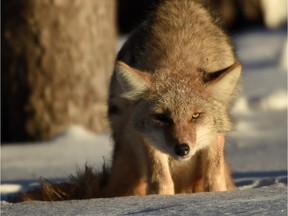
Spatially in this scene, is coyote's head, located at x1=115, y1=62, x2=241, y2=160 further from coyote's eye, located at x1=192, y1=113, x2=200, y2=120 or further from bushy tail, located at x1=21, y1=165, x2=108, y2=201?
bushy tail, located at x1=21, y1=165, x2=108, y2=201

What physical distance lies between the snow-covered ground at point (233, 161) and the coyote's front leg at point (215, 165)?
0.17 m

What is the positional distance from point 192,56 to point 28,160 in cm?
331

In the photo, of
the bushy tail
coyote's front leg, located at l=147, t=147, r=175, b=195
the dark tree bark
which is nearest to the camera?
coyote's front leg, located at l=147, t=147, r=175, b=195

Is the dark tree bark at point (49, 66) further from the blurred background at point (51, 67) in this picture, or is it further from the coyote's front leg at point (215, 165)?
the coyote's front leg at point (215, 165)

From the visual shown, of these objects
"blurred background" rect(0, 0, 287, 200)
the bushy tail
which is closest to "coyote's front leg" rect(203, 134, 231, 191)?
the bushy tail

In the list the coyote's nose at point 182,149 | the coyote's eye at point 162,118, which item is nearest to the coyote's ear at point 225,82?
the coyote's eye at point 162,118

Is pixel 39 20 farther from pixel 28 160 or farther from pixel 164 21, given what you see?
pixel 164 21

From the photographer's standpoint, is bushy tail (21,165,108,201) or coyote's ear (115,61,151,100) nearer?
coyote's ear (115,61,151,100)

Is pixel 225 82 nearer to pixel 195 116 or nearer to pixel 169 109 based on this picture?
pixel 195 116

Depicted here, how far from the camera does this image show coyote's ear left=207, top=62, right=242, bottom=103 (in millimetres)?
6629

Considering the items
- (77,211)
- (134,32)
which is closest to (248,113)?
(134,32)

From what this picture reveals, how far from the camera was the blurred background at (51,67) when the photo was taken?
A: 11.2 metres

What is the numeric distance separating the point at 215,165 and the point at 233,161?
2.18m

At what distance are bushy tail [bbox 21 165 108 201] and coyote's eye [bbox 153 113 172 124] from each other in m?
0.87
